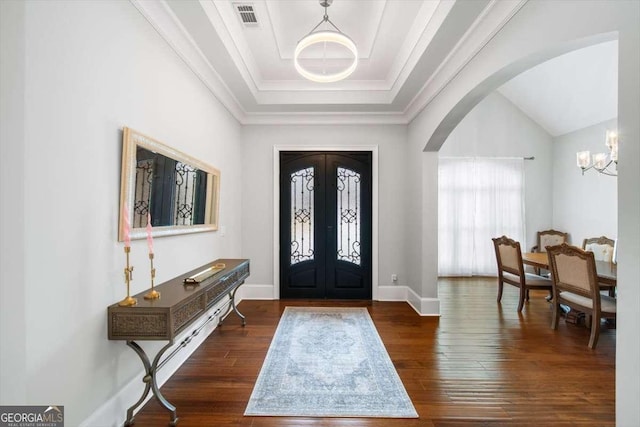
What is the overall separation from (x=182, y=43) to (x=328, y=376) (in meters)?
3.28

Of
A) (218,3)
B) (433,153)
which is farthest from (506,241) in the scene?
(218,3)

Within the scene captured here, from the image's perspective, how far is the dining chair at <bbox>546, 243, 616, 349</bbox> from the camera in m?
2.98

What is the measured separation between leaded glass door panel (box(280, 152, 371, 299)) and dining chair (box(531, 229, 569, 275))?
4.01 m

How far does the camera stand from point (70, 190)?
1516mm

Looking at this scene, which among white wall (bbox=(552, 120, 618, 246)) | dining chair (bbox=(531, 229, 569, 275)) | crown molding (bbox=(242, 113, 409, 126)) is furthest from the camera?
dining chair (bbox=(531, 229, 569, 275))

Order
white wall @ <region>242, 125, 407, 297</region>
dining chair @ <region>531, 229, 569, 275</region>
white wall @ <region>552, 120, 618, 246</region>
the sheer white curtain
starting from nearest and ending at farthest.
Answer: white wall @ <region>242, 125, 407, 297</region>, white wall @ <region>552, 120, 618, 246</region>, dining chair @ <region>531, 229, 569, 275</region>, the sheer white curtain

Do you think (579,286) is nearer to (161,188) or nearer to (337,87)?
(337,87)

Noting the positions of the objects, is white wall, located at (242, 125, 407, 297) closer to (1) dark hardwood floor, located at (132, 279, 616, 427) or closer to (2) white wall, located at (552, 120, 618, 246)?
(1) dark hardwood floor, located at (132, 279, 616, 427)

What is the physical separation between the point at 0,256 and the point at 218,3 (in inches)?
95.6

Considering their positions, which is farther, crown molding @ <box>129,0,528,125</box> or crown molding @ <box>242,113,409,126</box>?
crown molding @ <box>242,113,409,126</box>

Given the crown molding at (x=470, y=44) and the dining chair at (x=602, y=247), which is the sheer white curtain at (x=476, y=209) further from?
the crown molding at (x=470, y=44)

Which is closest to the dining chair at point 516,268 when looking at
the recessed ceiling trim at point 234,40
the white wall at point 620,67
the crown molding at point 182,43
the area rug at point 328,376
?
the area rug at point 328,376

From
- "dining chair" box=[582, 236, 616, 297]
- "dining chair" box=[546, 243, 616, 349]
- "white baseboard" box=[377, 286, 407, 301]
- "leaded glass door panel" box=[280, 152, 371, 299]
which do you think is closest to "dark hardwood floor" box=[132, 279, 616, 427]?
"dining chair" box=[546, 243, 616, 349]

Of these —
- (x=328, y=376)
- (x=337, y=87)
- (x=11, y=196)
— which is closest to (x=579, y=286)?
(x=328, y=376)
